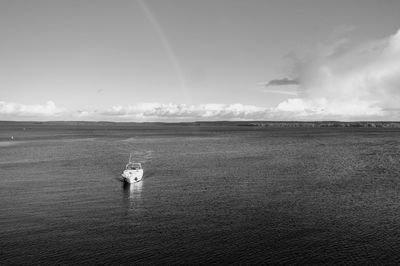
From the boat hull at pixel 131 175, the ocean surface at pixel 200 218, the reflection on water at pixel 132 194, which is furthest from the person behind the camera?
the boat hull at pixel 131 175

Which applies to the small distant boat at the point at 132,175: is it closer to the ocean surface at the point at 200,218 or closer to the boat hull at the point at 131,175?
the boat hull at the point at 131,175

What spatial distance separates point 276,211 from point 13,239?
2671cm

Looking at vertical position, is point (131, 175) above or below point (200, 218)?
Result: above

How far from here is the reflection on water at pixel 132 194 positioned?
46.6 m

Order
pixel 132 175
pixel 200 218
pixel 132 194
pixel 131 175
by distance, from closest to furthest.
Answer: pixel 200 218 → pixel 132 194 → pixel 131 175 → pixel 132 175

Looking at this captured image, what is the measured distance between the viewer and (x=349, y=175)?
70.2 m

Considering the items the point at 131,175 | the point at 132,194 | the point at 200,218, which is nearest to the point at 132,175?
the point at 131,175

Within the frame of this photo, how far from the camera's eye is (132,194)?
52.1m

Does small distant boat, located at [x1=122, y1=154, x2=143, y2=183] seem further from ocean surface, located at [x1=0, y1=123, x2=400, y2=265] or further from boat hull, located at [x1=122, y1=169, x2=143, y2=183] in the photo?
ocean surface, located at [x1=0, y1=123, x2=400, y2=265]

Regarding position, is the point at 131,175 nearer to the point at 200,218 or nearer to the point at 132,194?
the point at 132,194

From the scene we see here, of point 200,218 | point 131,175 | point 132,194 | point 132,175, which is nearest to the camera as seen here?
point 200,218

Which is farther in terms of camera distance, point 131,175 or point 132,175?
point 132,175

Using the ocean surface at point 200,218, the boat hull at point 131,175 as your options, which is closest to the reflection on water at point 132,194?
the ocean surface at point 200,218

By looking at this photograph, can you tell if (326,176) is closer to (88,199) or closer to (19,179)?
(88,199)
